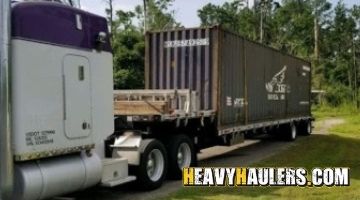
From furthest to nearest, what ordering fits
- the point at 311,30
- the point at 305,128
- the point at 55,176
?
the point at 311,30 → the point at 305,128 → the point at 55,176

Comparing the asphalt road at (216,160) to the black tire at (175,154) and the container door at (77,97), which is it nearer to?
the black tire at (175,154)

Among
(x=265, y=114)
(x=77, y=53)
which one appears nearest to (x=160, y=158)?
(x=77, y=53)

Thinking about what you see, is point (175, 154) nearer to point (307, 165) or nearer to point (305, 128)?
point (307, 165)

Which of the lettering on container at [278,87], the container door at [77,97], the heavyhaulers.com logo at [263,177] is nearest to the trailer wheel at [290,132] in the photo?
the lettering on container at [278,87]

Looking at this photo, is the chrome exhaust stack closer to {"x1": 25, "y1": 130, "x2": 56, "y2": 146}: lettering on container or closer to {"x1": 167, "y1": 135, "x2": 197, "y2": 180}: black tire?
{"x1": 25, "y1": 130, "x2": 56, "y2": 146}: lettering on container

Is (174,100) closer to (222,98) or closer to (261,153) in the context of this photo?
(222,98)

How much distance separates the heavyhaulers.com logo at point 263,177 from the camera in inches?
409

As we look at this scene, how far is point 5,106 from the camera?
647cm

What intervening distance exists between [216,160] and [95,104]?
21.8 ft

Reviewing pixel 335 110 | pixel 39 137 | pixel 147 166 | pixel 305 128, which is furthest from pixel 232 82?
pixel 335 110

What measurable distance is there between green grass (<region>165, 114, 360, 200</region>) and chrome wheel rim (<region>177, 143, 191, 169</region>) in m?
1.26

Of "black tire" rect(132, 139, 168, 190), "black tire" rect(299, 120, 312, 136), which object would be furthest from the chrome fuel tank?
"black tire" rect(299, 120, 312, 136)

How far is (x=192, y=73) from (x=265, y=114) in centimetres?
454

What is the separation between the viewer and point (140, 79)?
32562mm
